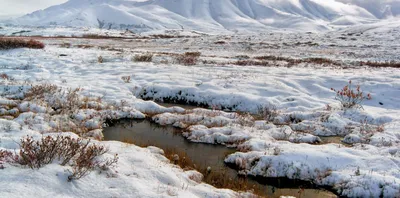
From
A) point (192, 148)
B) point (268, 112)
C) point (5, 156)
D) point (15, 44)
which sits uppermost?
point (15, 44)


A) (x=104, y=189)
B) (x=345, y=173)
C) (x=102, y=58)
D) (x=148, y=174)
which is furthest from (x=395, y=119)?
(x=102, y=58)

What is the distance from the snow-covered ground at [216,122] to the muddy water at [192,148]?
329 mm

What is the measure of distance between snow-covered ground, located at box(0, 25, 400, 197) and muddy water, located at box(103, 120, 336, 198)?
329mm

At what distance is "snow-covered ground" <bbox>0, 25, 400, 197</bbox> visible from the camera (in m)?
6.06

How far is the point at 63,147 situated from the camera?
20.1 feet

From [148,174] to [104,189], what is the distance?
47.3 inches

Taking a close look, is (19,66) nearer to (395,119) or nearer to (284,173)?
(284,173)

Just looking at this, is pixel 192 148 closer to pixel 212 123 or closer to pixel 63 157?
pixel 212 123

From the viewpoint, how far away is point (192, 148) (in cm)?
953

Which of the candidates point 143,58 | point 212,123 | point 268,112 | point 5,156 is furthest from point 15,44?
point 5,156

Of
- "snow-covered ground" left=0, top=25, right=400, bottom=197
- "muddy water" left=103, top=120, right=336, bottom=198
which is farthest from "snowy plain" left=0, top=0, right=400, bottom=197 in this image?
"muddy water" left=103, top=120, right=336, bottom=198

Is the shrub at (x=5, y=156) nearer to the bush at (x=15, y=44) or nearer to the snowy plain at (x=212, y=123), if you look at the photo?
the snowy plain at (x=212, y=123)

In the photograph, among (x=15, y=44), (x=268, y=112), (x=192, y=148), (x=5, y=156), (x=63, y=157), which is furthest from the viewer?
(x=15, y=44)

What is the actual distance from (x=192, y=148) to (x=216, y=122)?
2155 millimetres
